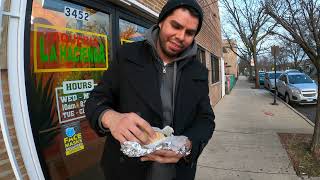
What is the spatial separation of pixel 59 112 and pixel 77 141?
36cm

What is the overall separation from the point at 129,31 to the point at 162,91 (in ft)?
9.51

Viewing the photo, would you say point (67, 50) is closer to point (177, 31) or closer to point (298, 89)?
point (177, 31)

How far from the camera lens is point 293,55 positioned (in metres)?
54.5

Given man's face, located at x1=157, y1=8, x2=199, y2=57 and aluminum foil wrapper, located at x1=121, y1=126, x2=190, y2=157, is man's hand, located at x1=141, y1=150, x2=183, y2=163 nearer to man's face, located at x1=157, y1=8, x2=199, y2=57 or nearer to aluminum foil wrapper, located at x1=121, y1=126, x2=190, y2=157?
aluminum foil wrapper, located at x1=121, y1=126, x2=190, y2=157

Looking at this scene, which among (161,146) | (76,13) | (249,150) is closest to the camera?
(161,146)

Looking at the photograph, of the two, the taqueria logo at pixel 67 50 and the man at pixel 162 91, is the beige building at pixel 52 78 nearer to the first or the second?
the taqueria logo at pixel 67 50

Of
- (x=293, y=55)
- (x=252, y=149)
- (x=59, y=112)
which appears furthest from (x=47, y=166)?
(x=293, y=55)

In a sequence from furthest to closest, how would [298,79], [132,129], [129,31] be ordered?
[298,79], [129,31], [132,129]

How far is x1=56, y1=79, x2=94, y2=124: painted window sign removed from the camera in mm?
3072

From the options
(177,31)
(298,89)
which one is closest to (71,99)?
(177,31)

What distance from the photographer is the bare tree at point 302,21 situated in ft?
23.2

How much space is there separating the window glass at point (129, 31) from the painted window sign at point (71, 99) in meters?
1.05

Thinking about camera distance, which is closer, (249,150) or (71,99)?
(71,99)

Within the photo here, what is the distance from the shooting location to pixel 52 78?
9.72 ft
